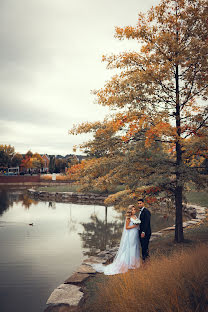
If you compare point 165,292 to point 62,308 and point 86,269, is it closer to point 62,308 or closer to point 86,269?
point 62,308

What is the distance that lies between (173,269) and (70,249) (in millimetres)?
6439

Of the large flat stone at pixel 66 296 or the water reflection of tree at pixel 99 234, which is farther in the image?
the water reflection of tree at pixel 99 234

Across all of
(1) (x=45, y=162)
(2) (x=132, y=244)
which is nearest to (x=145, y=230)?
(2) (x=132, y=244)

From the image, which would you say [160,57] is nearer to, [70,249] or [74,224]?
[70,249]

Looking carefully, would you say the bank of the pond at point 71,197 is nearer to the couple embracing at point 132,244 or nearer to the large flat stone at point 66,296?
the couple embracing at point 132,244

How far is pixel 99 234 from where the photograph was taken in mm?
13312

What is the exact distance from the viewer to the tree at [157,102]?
26.8ft

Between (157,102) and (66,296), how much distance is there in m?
6.82

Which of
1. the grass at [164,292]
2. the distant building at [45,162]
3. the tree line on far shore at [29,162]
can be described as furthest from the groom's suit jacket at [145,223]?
the distant building at [45,162]

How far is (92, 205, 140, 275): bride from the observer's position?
6.91 m

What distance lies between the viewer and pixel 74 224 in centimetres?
1561

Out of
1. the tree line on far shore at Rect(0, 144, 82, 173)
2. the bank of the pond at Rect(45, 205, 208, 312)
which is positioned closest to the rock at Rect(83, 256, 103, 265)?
the bank of the pond at Rect(45, 205, 208, 312)

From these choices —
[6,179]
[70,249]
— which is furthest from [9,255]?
[6,179]

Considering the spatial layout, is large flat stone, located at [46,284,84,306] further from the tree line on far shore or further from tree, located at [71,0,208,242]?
the tree line on far shore
